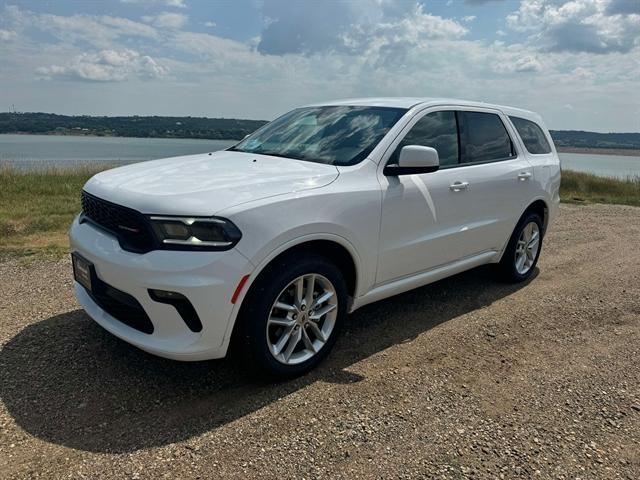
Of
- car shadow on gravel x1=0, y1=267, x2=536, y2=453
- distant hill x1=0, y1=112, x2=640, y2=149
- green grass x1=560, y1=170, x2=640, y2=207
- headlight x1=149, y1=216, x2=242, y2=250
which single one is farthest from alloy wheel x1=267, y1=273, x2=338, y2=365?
distant hill x1=0, y1=112, x2=640, y2=149

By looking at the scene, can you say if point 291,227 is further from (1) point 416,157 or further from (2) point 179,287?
(1) point 416,157

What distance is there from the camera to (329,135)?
3939 mm

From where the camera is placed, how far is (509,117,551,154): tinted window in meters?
5.29

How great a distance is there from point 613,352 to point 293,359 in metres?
2.57

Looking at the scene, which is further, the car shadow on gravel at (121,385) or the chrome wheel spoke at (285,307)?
the chrome wheel spoke at (285,307)

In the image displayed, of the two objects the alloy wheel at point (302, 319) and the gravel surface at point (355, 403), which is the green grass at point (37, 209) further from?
the alloy wheel at point (302, 319)

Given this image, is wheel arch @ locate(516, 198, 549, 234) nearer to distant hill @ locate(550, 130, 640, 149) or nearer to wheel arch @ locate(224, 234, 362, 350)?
wheel arch @ locate(224, 234, 362, 350)

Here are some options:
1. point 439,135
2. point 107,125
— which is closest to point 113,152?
point 107,125

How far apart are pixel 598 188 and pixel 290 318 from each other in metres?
16.5

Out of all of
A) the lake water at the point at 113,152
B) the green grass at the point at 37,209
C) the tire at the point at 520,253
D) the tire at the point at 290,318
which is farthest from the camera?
the lake water at the point at 113,152

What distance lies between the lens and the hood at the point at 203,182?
276 cm

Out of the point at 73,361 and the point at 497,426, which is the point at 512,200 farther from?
the point at 73,361

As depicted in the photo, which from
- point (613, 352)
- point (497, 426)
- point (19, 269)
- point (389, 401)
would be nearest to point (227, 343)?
point (389, 401)

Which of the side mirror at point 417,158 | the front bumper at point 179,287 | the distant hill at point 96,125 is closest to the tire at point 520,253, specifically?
the side mirror at point 417,158
